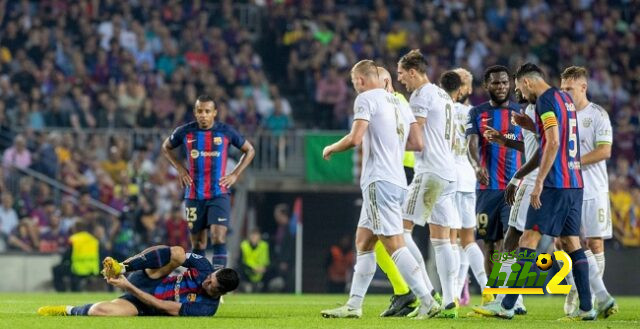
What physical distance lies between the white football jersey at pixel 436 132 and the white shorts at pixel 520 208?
67 centimetres

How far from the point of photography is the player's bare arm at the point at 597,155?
42.2 feet

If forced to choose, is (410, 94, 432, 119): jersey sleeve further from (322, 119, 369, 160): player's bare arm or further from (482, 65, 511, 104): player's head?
(482, 65, 511, 104): player's head

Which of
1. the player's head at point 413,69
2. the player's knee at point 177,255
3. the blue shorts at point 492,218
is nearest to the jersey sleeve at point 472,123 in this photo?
the blue shorts at point 492,218

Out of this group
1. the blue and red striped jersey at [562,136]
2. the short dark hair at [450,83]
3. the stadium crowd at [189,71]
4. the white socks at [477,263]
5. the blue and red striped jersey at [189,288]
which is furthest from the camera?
the stadium crowd at [189,71]

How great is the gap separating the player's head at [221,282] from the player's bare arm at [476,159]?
350 centimetres

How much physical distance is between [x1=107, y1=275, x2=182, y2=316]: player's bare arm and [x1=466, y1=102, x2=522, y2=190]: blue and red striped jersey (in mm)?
3938

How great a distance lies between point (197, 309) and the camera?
12148mm

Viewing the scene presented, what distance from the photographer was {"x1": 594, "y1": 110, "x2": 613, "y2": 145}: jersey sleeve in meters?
12.9

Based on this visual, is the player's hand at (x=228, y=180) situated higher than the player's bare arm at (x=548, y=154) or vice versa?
the player's bare arm at (x=548, y=154)

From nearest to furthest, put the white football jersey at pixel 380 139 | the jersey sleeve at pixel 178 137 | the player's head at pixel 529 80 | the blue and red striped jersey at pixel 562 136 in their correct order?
the blue and red striped jersey at pixel 562 136, the white football jersey at pixel 380 139, the player's head at pixel 529 80, the jersey sleeve at pixel 178 137

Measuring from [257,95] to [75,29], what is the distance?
424cm

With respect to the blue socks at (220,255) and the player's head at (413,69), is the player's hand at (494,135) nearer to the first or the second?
the player's head at (413,69)

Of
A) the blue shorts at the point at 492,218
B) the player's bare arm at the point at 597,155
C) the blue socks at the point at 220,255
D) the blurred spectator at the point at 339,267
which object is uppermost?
the player's bare arm at the point at 597,155

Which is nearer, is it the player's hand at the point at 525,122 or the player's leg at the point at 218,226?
the player's hand at the point at 525,122
